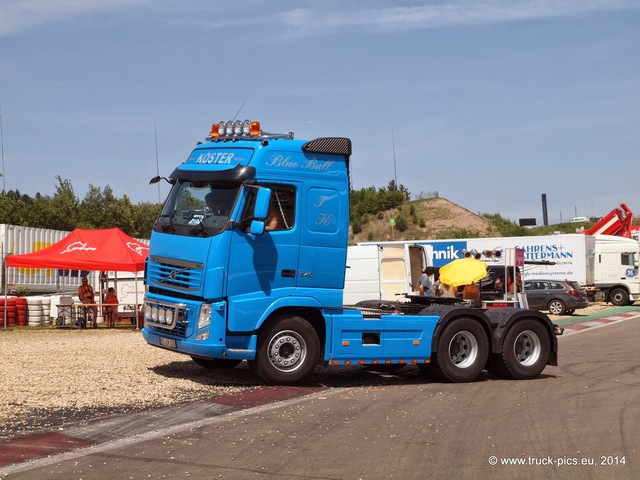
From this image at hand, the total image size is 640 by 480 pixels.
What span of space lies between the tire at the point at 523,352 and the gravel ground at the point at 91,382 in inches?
155

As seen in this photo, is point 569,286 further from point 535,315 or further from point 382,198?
point 382,198

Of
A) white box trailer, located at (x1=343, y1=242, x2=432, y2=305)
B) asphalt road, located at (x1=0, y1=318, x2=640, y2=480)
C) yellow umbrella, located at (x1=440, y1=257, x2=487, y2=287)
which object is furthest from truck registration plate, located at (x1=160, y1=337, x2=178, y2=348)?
white box trailer, located at (x1=343, y1=242, x2=432, y2=305)

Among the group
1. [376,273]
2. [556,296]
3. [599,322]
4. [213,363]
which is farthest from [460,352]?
[556,296]

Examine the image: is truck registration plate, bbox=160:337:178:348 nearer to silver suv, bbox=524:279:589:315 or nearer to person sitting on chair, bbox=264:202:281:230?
person sitting on chair, bbox=264:202:281:230

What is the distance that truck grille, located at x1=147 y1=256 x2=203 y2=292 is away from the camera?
40.2ft

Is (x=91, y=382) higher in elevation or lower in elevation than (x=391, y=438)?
higher

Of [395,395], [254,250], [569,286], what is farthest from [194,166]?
[569,286]

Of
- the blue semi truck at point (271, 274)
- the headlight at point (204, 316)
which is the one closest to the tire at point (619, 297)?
the blue semi truck at point (271, 274)

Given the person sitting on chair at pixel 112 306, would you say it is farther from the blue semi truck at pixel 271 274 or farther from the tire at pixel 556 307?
the tire at pixel 556 307

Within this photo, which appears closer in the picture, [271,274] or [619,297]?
[271,274]

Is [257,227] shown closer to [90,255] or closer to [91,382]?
[91,382]

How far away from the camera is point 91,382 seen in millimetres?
12859

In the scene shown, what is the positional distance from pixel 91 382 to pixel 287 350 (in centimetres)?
290

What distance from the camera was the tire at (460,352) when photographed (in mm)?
13422
